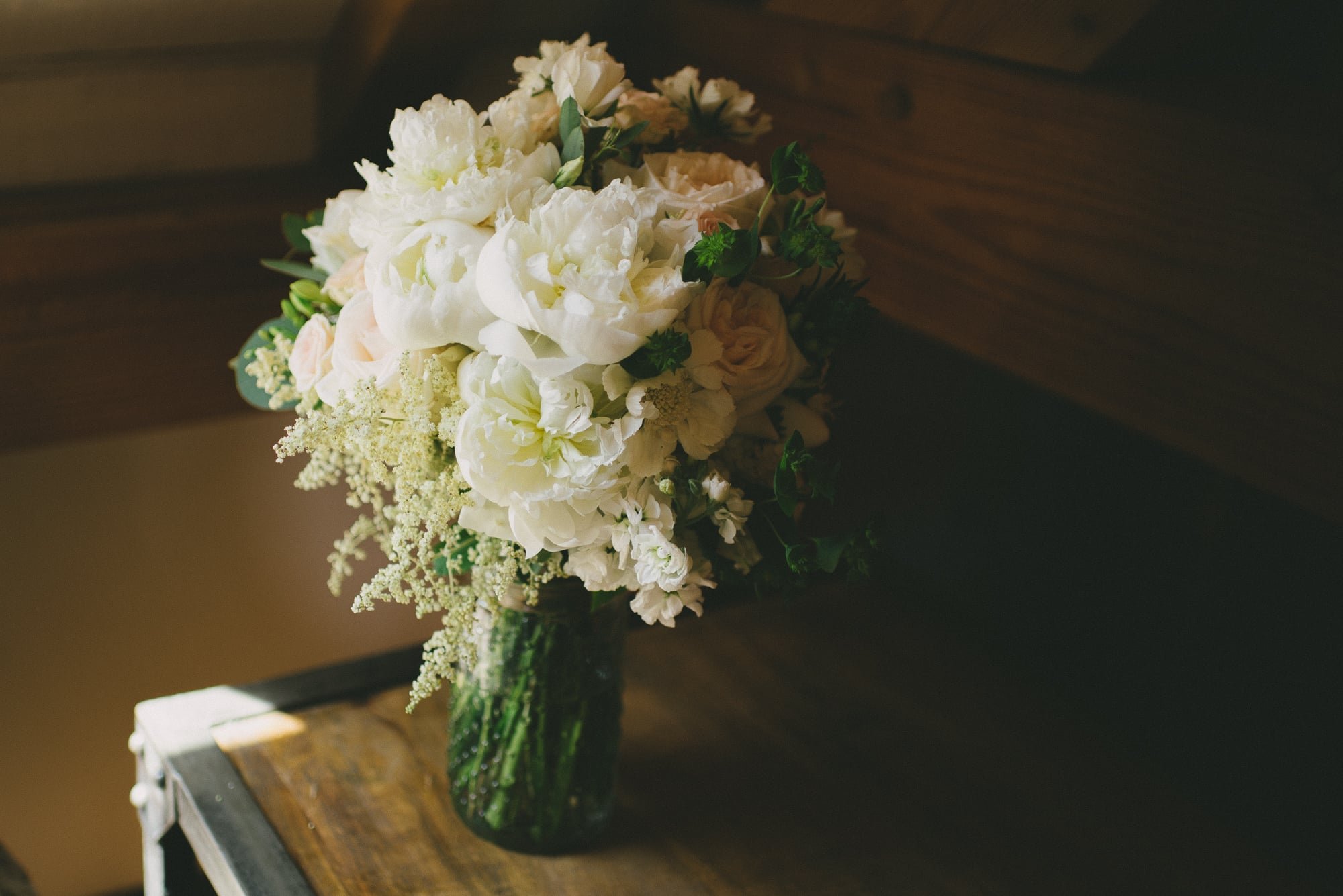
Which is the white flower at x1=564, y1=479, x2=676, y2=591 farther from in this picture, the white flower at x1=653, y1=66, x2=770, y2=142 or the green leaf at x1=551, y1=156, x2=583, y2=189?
the white flower at x1=653, y1=66, x2=770, y2=142

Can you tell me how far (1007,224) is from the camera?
45.6 inches

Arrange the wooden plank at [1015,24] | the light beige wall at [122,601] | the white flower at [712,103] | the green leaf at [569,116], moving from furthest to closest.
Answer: the light beige wall at [122,601], the wooden plank at [1015,24], the white flower at [712,103], the green leaf at [569,116]

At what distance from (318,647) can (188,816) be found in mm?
1039

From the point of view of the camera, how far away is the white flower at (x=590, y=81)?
0.80 m

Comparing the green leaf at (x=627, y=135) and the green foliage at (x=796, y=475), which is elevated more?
the green leaf at (x=627, y=135)

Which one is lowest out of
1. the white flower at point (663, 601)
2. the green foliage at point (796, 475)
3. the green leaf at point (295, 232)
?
the white flower at point (663, 601)

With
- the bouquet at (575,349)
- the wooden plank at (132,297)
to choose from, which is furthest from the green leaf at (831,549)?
the wooden plank at (132,297)

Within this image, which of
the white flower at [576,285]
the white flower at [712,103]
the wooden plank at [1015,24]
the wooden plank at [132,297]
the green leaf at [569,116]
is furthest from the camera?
the wooden plank at [132,297]

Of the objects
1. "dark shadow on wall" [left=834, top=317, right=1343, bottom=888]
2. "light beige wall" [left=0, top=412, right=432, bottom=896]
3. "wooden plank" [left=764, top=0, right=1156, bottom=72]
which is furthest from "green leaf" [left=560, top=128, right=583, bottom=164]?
"light beige wall" [left=0, top=412, right=432, bottom=896]

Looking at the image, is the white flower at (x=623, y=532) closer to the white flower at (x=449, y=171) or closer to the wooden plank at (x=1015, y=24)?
the white flower at (x=449, y=171)

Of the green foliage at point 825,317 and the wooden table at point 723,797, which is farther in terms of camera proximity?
the wooden table at point 723,797

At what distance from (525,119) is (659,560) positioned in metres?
0.32

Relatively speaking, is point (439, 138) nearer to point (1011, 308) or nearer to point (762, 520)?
point (762, 520)

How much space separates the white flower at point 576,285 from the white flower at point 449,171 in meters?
0.04
